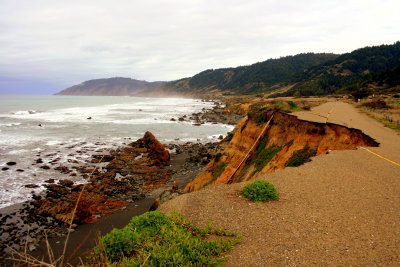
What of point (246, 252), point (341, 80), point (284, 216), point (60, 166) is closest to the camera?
point (246, 252)

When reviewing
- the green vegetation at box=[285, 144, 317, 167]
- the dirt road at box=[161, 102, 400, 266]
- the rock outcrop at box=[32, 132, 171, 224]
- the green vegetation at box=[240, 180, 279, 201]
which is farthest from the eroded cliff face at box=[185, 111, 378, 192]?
the rock outcrop at box=[32, 132, 171, 224]

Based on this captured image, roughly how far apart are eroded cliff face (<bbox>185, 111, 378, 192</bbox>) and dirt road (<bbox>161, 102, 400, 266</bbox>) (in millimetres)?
3208

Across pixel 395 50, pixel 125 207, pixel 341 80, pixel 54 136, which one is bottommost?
pixel 125 207

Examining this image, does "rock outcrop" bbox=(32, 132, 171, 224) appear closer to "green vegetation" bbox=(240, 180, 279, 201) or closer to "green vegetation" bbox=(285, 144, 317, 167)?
"green vegetation" bbox=(240, 180, 279, 201)

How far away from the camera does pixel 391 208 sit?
6.38m

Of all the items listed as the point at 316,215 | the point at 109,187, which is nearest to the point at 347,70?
the point at 109,187

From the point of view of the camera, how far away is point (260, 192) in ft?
23.9

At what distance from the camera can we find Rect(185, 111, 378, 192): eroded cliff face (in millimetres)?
13516

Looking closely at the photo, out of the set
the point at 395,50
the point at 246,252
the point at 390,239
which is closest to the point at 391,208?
the point at 390,239

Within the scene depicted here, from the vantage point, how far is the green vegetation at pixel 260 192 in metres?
7.21

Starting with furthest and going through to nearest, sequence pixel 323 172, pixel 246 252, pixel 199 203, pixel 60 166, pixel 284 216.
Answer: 1. pixel 60 166
2. pixel 323 172
3. pixel 199 203
4. pixel 284 216
5. pixel 246 252

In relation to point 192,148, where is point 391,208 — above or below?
above

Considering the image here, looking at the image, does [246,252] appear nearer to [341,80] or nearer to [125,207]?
[125,207]

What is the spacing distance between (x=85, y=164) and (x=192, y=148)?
521 inches
